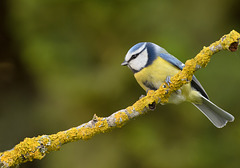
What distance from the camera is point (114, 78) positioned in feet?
10.4

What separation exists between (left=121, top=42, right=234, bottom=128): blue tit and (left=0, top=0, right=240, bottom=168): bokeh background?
81 cm

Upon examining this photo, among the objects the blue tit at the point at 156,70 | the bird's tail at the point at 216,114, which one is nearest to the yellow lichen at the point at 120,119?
the blue tit at the point at 156,70

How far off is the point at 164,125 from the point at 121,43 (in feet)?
2.75

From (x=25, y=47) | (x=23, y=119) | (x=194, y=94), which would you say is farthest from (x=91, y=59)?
(x=194, y=94)

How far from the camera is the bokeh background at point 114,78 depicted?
10.1ft

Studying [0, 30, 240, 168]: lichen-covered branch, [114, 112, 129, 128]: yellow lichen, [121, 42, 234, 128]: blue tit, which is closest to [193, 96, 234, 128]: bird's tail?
[121, 42, 234, 128]: blue tit

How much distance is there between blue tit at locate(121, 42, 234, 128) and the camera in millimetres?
2090

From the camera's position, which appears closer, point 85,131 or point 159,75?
A: point 85,131

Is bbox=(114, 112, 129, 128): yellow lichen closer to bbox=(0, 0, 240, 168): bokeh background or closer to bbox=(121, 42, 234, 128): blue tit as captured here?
bbox=(121, 42, 234, 128): blue tit

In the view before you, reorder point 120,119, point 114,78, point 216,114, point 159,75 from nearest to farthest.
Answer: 1. point 120,119
2. point 159,75
3. point 216,114
4. point 114,78

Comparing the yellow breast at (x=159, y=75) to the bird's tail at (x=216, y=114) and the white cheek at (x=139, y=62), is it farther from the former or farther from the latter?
the bird's tail at (x=216, y=114)

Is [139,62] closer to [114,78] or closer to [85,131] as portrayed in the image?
[85,131]

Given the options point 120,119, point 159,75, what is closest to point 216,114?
point 159,75

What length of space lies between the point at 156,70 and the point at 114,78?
113 centimetres
